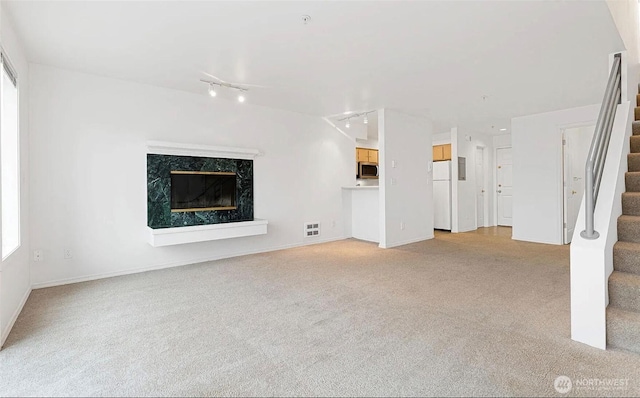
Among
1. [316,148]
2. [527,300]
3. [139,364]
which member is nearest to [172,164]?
[316,148]

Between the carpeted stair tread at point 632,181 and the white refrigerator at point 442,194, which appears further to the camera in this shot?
the white refrigerator at point 442,194

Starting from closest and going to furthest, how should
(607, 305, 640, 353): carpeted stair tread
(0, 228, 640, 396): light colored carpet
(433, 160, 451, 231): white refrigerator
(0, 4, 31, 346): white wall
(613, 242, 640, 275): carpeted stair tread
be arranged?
1. (0, 228, 640, 396): light colored carpet
2. (607, 305, 640, 353): carpeted stair tread
3. (613, 242, 640, 275): carpeted stair tread
4. (0, 4, 31, 346): white wall
5. (433, 160, 451, 231): white refrigerator

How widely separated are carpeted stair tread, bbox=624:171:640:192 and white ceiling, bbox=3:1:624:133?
1.22 metres

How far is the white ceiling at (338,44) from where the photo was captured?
2.46 meters

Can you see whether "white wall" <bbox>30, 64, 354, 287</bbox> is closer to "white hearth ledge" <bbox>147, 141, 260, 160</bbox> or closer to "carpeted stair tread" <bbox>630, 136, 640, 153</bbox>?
"white hearth ledge" <bbox>147, 141, 260, 160</bbox>

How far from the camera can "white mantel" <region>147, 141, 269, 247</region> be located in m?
3.90

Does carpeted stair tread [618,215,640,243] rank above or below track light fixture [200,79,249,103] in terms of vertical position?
below

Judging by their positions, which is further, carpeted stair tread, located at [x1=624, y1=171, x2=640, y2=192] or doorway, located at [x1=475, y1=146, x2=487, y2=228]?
doorway, located at [x1=475, y1=146, x2=487, y2=228]

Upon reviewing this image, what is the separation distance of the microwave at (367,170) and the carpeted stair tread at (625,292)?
511cm

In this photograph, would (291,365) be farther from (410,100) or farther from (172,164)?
(410,100)

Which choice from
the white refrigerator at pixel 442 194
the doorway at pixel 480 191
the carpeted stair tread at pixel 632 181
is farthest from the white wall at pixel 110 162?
→ the doorway at pixel 480 191

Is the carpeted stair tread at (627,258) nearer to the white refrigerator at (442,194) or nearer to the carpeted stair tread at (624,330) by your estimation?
the carpeted stair tread at (624,330)

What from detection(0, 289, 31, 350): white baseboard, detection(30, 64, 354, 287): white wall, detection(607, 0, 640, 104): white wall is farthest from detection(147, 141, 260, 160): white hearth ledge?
detection(607, 0, 640, 104): white wall

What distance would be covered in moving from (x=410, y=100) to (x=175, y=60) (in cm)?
323
